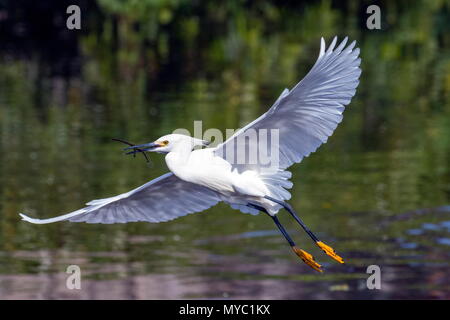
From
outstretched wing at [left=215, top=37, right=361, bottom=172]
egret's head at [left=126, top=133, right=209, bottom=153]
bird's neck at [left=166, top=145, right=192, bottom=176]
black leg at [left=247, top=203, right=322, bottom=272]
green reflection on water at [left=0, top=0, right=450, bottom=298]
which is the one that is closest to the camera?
egret's head at [left=126, top=133, right=209, bottom=153]

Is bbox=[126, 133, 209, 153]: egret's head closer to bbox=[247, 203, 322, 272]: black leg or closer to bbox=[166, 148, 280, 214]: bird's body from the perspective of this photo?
bbox=[166, 148, 280, 214]: bird's body

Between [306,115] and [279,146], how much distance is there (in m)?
0.39

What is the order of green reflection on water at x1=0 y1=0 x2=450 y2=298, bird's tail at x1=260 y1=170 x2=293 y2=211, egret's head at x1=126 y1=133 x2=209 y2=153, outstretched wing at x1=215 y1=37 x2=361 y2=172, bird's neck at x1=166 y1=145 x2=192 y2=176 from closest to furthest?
egret's head at x1=126 y1=133 x2=209 y2=153, bird's neck at x1=166 y1=145 x2=192 y2=176, outstretched wing at x1=215 y1=37 x2=361 y2=172, bird's tail at x1=260 y1=170 x2=293 y2=211, green reflection on water at x1=0 y1=0 x2=450 y2=298

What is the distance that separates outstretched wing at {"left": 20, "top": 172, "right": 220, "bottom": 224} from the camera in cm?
1044

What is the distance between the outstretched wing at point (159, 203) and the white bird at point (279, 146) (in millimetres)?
172

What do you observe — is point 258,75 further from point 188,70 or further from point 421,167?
point 421,167

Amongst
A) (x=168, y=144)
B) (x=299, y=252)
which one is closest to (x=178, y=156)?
(x=168, y=144)

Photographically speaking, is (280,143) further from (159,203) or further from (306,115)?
(159,203)

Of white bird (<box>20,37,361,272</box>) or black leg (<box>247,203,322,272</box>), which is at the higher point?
white bird (<box>20,37,361,272</box>)

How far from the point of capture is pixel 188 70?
4672 cm

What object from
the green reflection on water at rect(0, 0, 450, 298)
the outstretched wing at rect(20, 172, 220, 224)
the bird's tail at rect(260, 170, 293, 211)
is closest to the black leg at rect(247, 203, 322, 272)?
the bird's tail at rect(260, 170, 293, 211)

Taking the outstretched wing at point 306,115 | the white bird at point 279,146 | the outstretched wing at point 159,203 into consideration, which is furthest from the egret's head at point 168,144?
the outstretched wing at point 159,203

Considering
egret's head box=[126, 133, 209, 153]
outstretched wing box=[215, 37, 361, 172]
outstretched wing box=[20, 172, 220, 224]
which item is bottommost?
outstretched wing box=[20, 172, 220, 224]

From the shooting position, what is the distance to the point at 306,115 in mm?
9609
